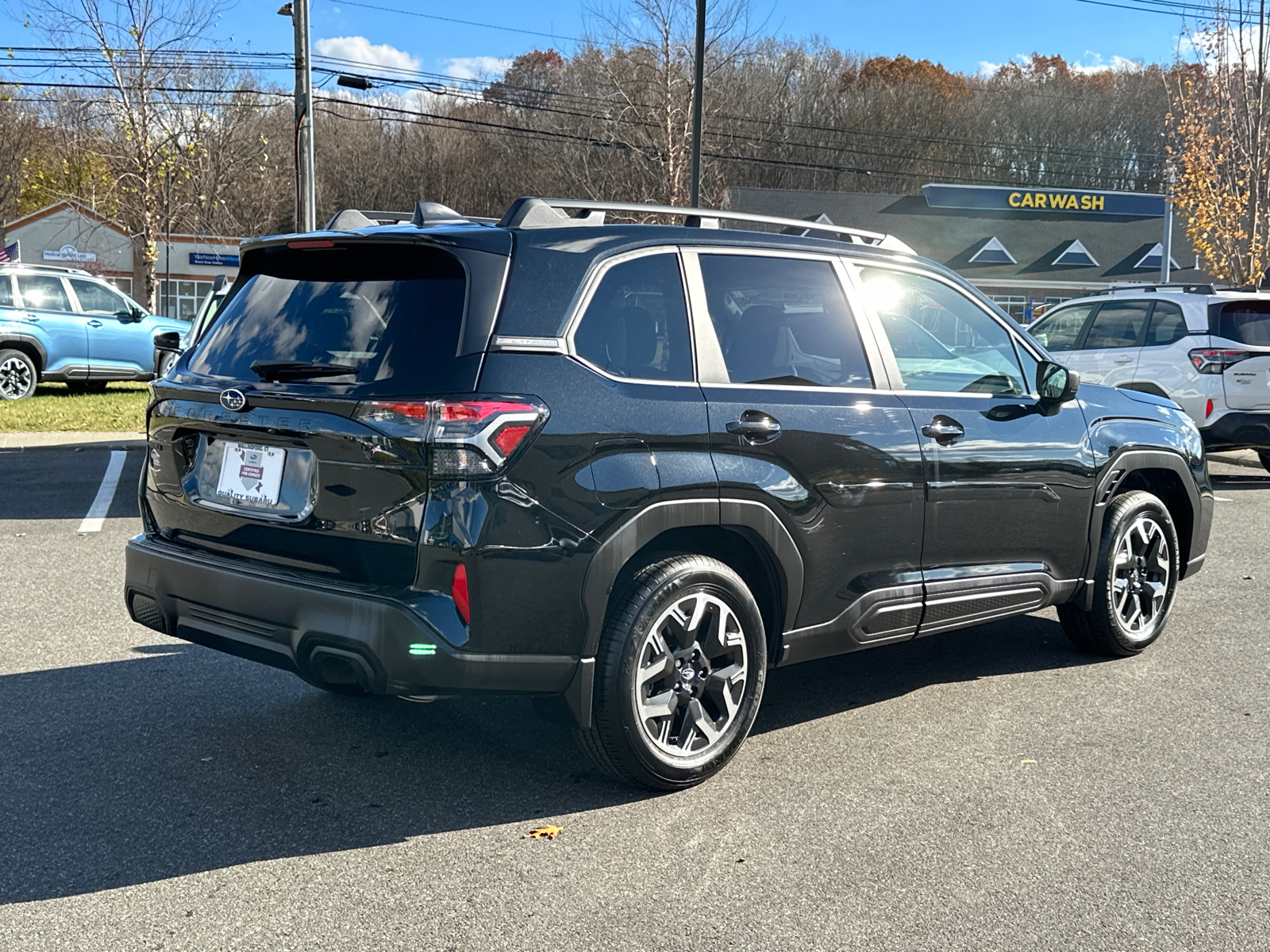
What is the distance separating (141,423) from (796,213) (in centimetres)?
3463

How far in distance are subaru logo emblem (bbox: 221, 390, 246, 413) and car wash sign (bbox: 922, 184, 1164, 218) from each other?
154 feet

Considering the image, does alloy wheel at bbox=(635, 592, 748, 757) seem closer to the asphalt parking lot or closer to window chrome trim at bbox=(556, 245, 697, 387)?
the asphalt parking lot

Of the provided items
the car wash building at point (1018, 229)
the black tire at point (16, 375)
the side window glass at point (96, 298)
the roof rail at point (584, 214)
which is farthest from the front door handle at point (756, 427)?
the car wash building at point (1018, 229)

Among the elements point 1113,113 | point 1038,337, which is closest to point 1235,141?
point 1038,337

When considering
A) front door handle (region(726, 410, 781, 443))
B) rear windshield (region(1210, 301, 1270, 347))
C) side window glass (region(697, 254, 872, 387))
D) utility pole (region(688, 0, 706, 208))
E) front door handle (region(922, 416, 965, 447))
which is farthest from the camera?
utility pole (region(688, 0, 706, 208))

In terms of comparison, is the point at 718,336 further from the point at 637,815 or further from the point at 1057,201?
the point at 1057,201

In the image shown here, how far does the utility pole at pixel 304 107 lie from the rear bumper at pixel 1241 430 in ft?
43.8

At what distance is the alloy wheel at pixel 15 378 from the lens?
18281 mm

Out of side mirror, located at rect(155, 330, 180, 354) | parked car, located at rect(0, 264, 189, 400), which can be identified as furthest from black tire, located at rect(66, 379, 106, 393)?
side mirror, located at rect(155, 330, 180, 354)

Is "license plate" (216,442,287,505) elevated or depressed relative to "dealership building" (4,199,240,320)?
depressed

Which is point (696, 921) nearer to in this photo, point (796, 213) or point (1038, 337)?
point (1038, 337)

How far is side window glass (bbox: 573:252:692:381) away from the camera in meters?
3.87

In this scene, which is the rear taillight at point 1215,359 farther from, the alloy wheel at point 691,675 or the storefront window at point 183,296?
the storefront window at point 183,296

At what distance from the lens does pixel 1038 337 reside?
552 inches
